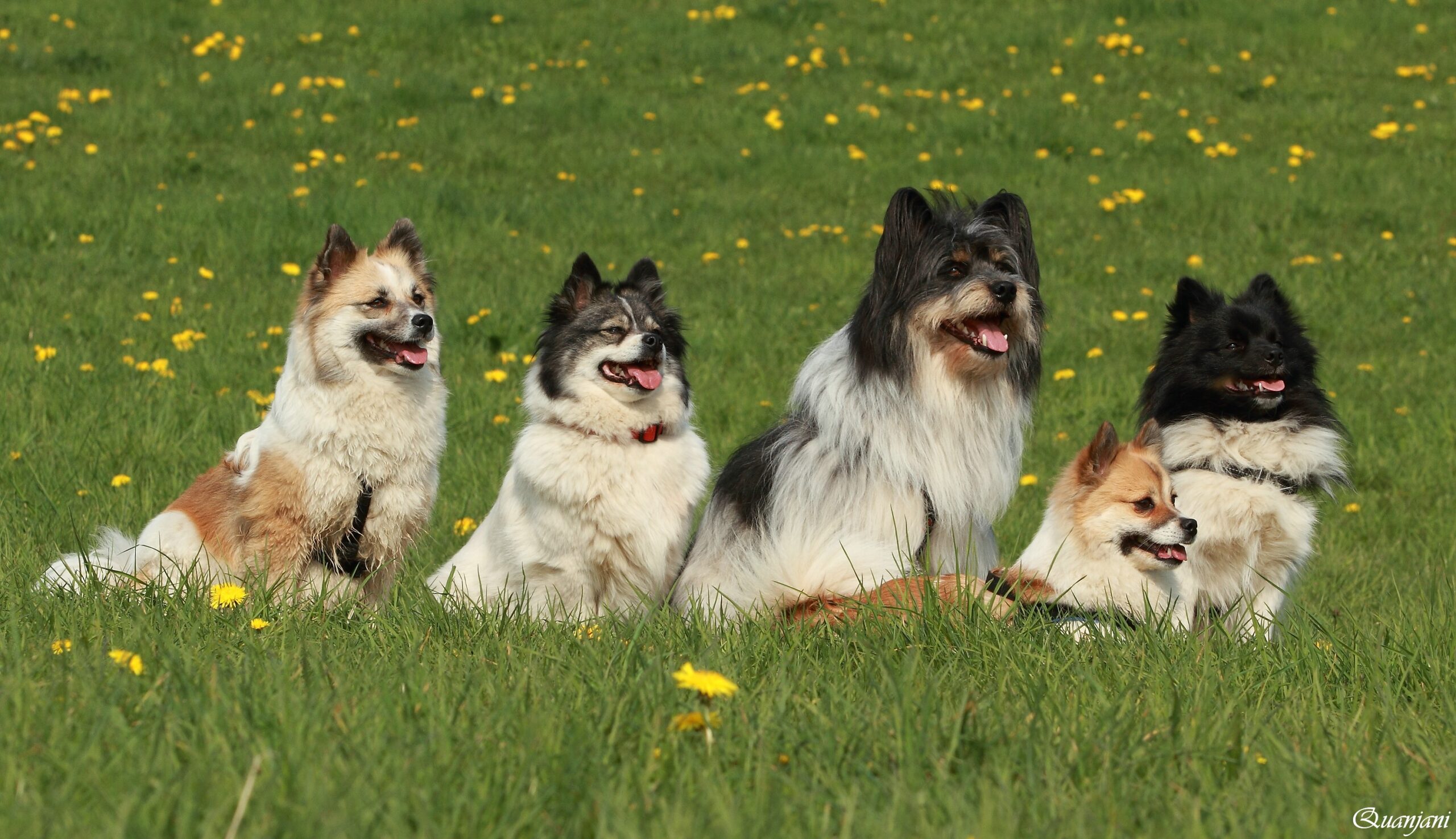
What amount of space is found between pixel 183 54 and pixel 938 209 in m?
12.0

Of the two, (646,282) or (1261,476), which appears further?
(646,282)

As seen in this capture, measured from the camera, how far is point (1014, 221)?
451 centimetres

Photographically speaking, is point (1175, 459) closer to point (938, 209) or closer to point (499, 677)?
point (938, 209)

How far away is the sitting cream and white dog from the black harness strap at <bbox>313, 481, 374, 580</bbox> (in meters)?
0.32

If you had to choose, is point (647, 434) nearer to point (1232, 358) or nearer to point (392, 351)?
point (392, 351)

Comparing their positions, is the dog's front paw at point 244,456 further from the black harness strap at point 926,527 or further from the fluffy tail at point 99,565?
the black harness strap at point 926,527

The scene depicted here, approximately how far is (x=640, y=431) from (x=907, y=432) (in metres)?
0.99

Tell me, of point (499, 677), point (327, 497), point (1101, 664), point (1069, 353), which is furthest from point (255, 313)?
point (1101, 664)

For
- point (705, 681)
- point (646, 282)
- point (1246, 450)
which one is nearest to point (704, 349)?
point (646, 282)

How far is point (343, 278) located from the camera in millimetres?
4715

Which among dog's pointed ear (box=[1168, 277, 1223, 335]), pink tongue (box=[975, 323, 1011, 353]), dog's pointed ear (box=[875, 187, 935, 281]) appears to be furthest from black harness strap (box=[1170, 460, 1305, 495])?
dog's pointed ear (box=[875, 187, 935, 281])

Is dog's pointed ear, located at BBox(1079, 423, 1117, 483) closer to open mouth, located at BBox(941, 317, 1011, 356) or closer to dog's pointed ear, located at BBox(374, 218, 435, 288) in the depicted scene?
open mouth, located at BBox(941, 317, 1011, 356)

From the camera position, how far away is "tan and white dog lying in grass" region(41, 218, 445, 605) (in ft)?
14.8

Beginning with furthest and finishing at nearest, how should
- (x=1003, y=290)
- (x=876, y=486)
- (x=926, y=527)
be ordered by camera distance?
1. (x=926, y=527)
2. (x=876, y=486)
3. (x=1003, y=290)
